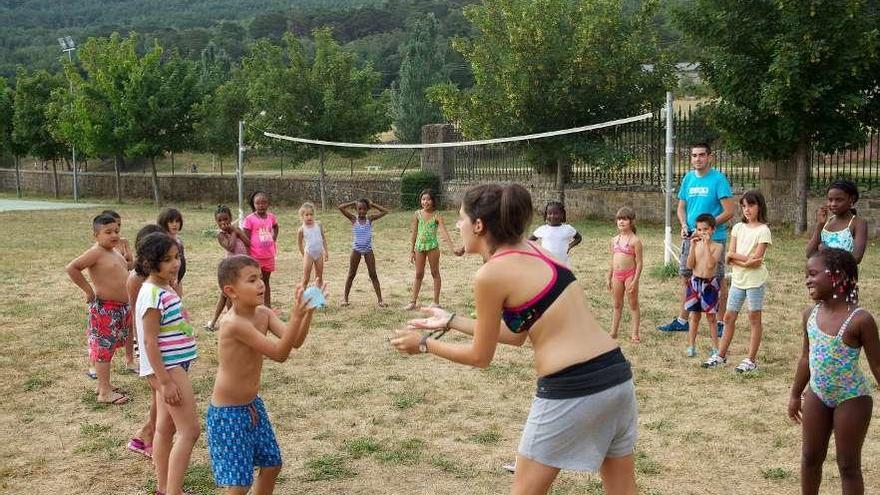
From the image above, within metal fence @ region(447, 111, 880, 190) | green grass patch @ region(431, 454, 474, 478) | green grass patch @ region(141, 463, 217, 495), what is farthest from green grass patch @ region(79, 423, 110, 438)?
metal fence @ region(447, 111, 880, 190)

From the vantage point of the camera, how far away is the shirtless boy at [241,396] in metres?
4.20

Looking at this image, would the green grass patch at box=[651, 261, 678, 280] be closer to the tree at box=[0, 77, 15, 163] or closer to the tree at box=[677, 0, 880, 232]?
the tree at box=[677, 0, 880, 232]

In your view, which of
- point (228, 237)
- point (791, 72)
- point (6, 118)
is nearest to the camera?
point (228, 237)

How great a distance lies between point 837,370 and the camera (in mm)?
4078

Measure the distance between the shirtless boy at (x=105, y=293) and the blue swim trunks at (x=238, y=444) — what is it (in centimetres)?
299

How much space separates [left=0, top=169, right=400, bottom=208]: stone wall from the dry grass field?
15.8m

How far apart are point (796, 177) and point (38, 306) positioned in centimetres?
1310

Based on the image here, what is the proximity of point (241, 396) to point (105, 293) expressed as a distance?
310cm

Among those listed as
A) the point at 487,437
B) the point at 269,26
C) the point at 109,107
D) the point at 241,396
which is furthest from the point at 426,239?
the point at 269,26

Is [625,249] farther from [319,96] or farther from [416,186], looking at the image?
[319,96]

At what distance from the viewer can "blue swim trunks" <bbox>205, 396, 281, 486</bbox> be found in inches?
165

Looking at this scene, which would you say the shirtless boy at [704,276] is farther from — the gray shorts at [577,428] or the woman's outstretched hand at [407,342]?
the woman's outstretched hand at [407,342]

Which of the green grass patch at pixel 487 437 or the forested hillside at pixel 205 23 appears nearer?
the green grass patch at pixel 487 437

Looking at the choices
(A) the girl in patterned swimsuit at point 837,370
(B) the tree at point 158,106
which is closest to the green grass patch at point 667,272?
(A) the girl in patterned swimsuit at point 837,370
